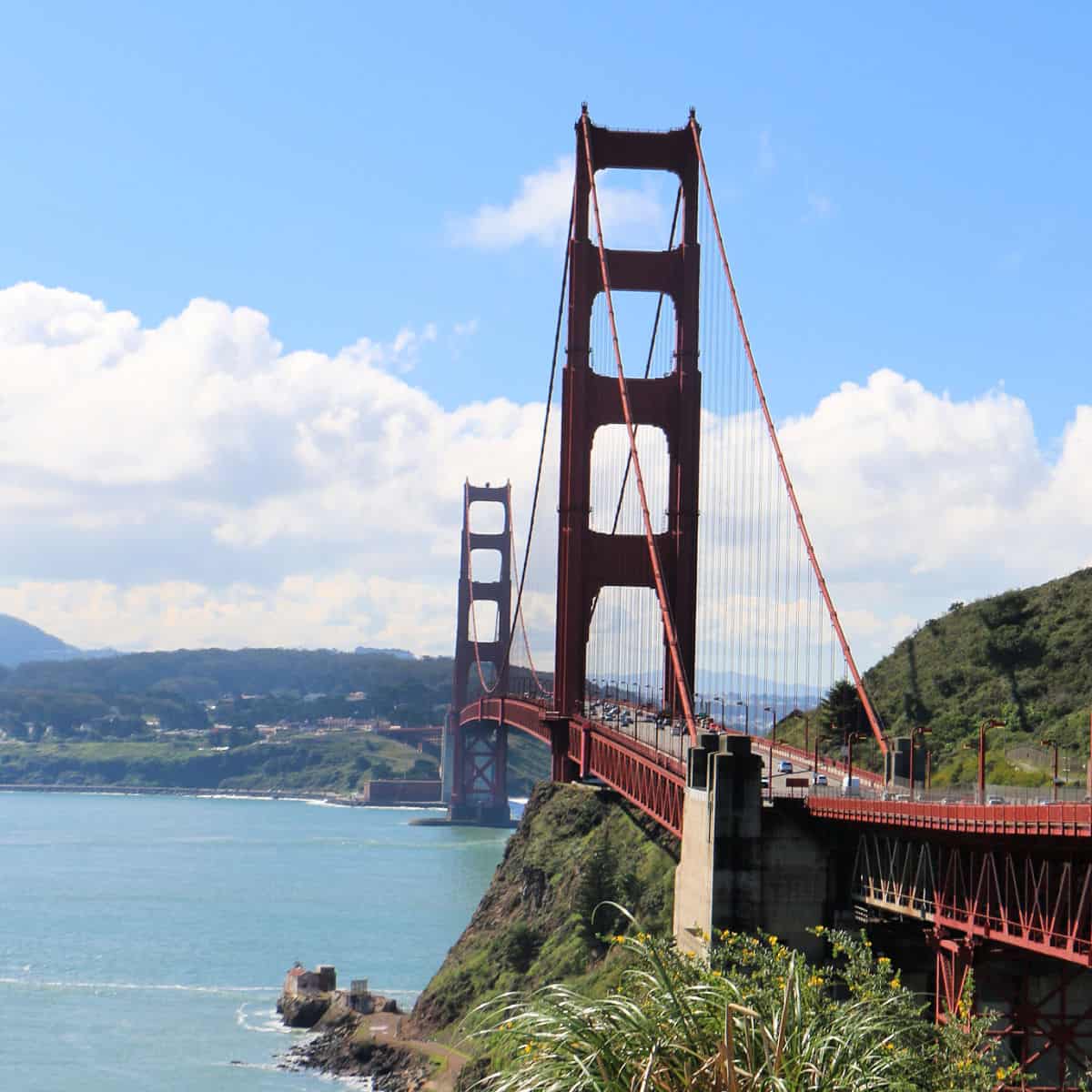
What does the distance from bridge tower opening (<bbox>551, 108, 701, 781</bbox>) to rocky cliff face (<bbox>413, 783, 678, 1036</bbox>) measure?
3.47 metres

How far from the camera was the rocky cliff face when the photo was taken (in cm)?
5850

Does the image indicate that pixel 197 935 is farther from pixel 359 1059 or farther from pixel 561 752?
pixel 359 1059

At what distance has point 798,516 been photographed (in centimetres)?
5362

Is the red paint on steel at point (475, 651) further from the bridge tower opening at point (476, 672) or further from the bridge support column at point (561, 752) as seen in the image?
the bridge support column at point (561, 752)

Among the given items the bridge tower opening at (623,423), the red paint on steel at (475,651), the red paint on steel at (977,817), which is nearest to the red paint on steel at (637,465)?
the bridge tower opening at (623,423)

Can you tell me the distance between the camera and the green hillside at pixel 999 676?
6431 cm

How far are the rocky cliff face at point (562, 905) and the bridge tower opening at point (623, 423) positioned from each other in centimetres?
347

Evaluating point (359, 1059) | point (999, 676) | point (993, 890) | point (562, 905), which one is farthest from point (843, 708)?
point (993, 890)

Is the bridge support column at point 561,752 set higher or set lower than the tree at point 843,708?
lower

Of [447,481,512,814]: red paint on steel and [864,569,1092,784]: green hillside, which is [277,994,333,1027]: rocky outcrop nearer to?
[864,569,1092,784]: green hillside

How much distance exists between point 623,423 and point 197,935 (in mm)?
37229

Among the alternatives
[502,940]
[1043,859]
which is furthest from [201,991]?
[1043,859]

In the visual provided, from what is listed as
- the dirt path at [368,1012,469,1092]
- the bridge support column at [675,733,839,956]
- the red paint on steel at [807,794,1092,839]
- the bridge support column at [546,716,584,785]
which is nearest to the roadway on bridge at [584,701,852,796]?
the bridge support column at [546,716,584,785]

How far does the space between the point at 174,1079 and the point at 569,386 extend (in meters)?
28.2
